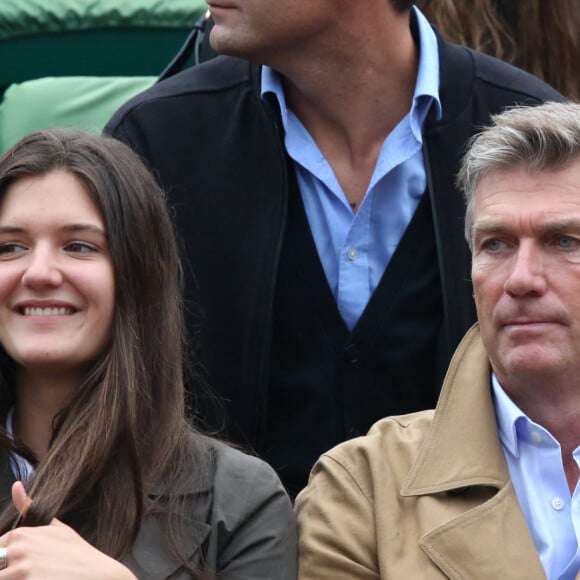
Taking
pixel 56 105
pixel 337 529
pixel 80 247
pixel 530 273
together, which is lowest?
pixel 337 529

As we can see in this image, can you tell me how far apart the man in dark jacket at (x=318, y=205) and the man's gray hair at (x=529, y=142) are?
19.6 inches

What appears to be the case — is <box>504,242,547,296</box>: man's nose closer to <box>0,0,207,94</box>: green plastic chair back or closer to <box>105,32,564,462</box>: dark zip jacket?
<box>105,32,564,462</box>: dark zip jacket

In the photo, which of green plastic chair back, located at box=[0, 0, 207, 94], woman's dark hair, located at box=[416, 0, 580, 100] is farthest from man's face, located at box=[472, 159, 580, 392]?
green plastic chair back, located at box=[0, 0, 207, 94]

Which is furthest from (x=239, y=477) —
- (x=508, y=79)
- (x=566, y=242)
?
(x=508, y=79)

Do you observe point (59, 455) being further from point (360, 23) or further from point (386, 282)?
point (360, 23)

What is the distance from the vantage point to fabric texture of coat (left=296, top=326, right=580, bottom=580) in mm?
3697

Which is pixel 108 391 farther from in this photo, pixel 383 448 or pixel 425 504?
pixel 425 504

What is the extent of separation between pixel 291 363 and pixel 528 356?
0.86 meters

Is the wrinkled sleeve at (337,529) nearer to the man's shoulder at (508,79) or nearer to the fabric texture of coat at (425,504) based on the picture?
the fabric texture of coat at (425,504)

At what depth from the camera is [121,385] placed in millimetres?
3863

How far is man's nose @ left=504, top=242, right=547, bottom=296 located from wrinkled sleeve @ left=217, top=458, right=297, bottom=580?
0.64 meters

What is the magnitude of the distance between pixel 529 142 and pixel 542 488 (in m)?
0.73

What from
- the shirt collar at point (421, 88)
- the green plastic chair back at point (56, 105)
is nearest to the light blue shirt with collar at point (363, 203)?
the shirt collar at point (421, 88)

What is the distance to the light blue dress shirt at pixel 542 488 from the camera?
3.74m
